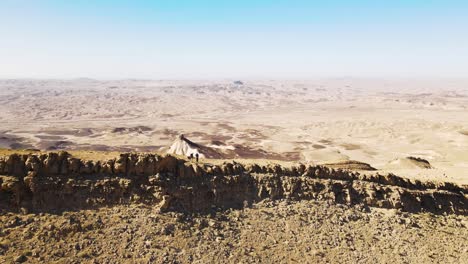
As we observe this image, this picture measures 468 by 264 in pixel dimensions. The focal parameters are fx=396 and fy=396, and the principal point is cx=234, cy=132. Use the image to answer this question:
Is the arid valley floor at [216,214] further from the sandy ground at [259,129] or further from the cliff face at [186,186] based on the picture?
the sandy ground at [259,129]

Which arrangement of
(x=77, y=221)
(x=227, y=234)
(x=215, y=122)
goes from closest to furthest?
(x=77, y=221) → (x=227, y=234) → (x=215, y=122)

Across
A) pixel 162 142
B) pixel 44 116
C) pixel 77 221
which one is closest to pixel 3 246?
pixel 77 221

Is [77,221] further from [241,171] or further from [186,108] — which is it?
[186,108]

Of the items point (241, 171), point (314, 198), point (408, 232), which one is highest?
point (241, 171)

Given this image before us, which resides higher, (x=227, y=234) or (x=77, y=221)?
(x=77, y=221)

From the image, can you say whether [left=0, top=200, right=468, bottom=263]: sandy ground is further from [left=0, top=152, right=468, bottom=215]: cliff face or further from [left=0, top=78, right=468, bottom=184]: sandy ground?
[left=0, top=78, right=468, bottom=184]: sandy ground

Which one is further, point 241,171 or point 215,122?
point 215,122
